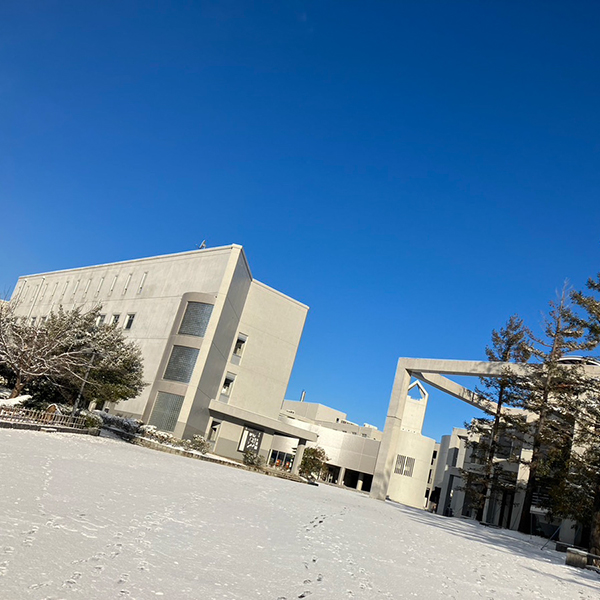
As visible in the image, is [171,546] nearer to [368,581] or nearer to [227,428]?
[368,581]

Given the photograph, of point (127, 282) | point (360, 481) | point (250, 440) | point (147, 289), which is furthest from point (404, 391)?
point (360, 481)

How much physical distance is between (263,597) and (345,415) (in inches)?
4166

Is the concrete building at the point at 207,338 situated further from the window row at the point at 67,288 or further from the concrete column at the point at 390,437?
the concrete column at the point at 390,437

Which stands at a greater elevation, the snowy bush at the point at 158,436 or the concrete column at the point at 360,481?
the snowy bush at the point at 158,436

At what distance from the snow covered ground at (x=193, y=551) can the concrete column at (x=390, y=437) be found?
75.9ft

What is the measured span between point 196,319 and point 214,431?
32.4ft

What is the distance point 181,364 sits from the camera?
36000 millimetres

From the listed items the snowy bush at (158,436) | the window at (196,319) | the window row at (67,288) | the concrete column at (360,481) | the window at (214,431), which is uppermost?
the window row at (67,288)

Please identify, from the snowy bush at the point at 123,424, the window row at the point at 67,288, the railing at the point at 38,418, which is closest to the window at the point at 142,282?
the window row at the point at 67,288

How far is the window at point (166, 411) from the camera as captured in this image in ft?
114

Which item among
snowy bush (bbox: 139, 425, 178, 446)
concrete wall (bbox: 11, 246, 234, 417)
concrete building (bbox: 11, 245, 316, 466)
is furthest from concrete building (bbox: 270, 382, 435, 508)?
snowy bush (bbox: 139, 425, 178, 446)

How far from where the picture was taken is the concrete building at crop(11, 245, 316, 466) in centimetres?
3597

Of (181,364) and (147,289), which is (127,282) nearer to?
(147,289)

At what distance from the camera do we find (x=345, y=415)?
108188 mm
